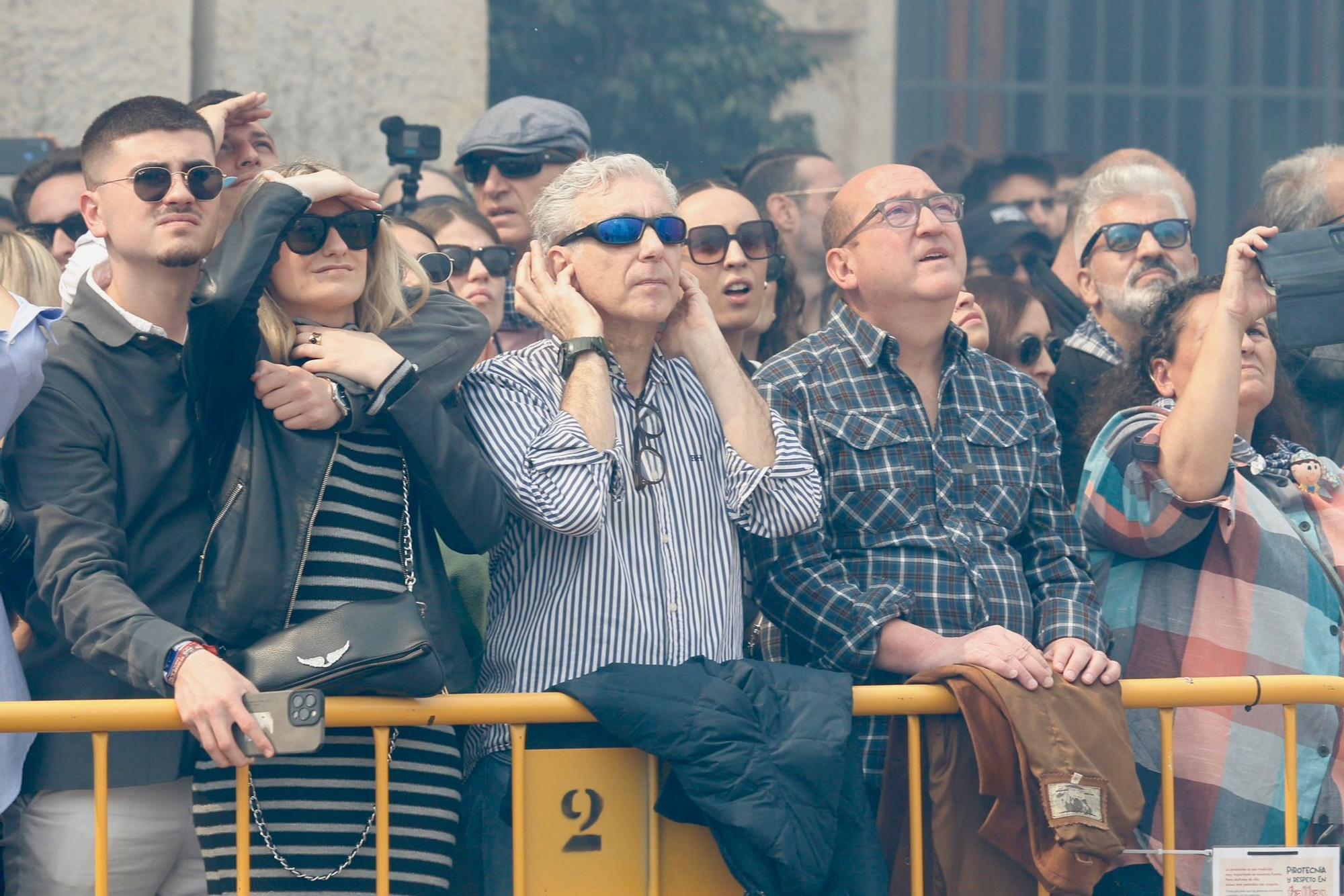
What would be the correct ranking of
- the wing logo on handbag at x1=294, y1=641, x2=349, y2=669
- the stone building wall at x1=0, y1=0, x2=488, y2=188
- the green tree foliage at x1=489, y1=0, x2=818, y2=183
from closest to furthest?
the wing logo on handbag at x1=294, y1=641, x2=349, y2=669, the stone building wall at x1=0, y1=0, x2=488, y2=188, the green tree foliage at x1=489, y1=0, x2=818, y2=183

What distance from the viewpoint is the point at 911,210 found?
4.26m

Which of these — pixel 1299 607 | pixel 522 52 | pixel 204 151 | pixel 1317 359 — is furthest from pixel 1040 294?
pixel 522 52

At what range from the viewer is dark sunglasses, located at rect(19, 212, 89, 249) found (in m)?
5.05

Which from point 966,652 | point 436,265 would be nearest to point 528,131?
point 436,265

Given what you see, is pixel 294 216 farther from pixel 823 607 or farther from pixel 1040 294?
pixel 1040 294

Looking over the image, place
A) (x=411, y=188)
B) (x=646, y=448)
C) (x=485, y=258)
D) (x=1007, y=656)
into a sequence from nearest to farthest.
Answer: (x=1007, y=656) < (x=646, y=448) < (x=485, y=258) < (x=411, y=188)

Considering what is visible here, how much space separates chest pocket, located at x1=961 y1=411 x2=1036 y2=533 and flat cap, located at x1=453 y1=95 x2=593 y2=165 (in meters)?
1.94

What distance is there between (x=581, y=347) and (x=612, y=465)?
0.81ft

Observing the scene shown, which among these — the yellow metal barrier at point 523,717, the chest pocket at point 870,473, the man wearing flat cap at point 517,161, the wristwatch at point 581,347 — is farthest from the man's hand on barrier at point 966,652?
the man wearing flat cap at point 517,161

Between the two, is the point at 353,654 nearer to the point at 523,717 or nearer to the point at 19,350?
the point at 523,717

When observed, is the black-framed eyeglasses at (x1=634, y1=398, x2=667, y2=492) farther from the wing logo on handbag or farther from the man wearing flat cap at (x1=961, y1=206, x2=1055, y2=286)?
the man wearing flat cap at (x1=961, y1=206, x2=1055, y2=286)

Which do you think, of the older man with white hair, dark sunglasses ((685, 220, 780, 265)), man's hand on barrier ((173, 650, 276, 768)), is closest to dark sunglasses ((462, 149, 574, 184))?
dark sunglasses ((685, 220, 780, 265))

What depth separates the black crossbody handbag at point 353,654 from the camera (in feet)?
10.6

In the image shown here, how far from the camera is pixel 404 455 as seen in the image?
346cm
